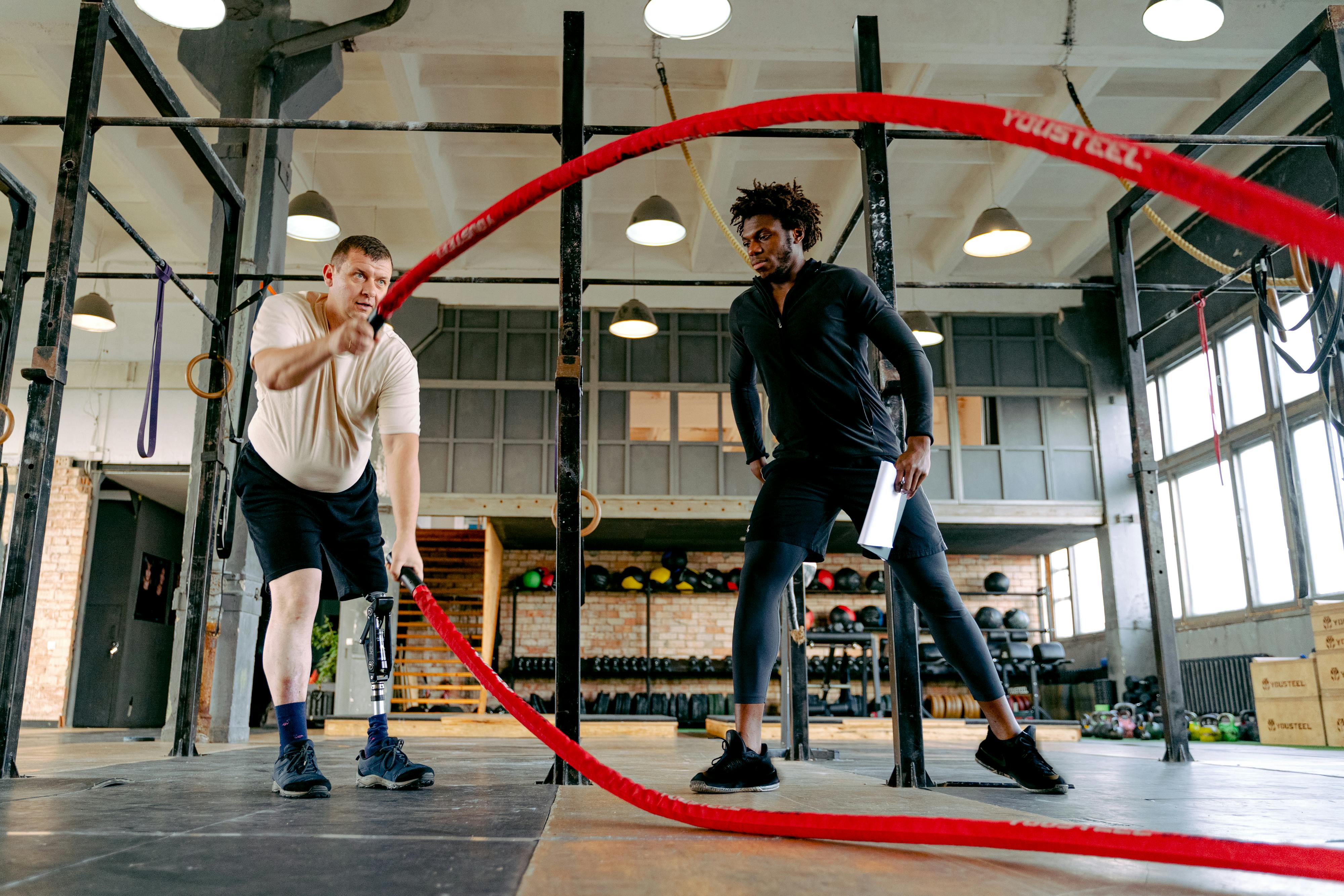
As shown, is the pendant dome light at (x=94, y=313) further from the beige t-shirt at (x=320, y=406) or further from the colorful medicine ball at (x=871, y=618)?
the colorful medicine ball at (x=871, y=618)

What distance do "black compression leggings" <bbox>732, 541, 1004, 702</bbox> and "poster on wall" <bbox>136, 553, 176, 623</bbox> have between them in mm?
14274

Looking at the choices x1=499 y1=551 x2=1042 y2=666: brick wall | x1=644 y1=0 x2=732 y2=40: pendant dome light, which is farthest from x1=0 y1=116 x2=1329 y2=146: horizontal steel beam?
x1=499 y1=551 x2=1042 y2=666: brick wall

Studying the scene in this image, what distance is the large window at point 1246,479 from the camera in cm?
957

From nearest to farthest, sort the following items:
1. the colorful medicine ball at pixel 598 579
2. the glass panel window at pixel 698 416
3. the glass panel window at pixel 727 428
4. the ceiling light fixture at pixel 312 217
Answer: the ceiling light fixture at pixel 312 217
the glass panel window at pixel 727 428
the glass panel window at pixel 698 416
the colorful medicine ball at pixel 598 579

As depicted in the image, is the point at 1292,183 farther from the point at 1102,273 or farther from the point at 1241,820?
the point at 1241,820

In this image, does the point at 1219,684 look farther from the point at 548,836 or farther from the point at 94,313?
the point at 94,313

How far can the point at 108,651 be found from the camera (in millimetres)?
13266

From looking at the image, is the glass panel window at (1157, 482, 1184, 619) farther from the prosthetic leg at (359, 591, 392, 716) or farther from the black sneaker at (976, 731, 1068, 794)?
the prosthetic leg at (359, 591, 392, 716)

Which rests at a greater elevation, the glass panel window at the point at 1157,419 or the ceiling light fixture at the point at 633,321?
the ceiling light fixture at the point at 633,321

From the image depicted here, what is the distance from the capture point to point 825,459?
7.60 feet

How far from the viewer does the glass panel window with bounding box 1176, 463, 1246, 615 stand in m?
11.0

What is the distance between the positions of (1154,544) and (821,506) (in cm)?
242

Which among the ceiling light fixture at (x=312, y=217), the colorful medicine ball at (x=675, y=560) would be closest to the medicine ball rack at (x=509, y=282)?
the ceiling light fixture at (x=312, y=217)

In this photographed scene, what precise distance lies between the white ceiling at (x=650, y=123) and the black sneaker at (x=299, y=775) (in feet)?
18.3
